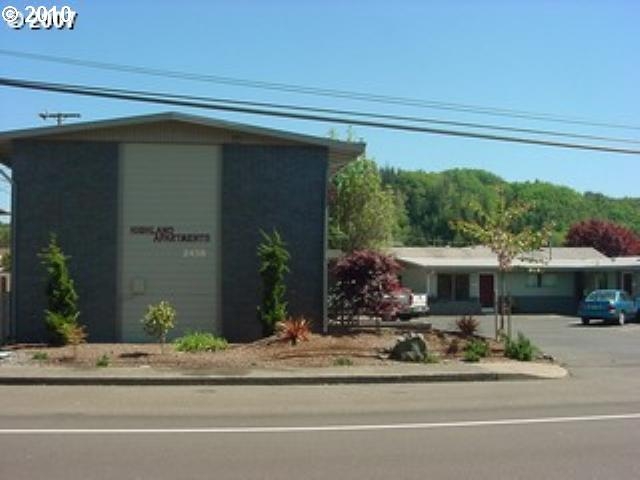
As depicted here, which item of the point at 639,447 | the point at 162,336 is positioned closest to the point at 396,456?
the point at 639,447

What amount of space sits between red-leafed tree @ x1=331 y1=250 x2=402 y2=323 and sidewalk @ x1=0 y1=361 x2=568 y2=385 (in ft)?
23.6

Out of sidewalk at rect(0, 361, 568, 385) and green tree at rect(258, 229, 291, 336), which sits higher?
green tree at rect(258, 229, 291, 336)

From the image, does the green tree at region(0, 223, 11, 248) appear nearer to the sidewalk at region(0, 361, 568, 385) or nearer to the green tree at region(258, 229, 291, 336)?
the green tree at region(258, 229, 291, 336)

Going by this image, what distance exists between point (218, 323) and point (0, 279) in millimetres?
5784

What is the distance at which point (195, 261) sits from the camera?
78.3 feet

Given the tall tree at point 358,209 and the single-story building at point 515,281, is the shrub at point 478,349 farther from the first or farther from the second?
the tall tree at point 358,209

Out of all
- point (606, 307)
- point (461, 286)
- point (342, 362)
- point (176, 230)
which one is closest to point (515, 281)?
point (461, 286)

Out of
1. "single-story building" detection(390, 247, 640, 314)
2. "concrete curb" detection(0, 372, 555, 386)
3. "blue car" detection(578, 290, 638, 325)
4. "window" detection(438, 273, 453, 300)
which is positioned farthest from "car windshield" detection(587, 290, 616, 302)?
"concrete curb" detection(0, 372, 555, 386)

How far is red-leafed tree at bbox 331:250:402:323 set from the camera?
1010 inches

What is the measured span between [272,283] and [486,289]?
105ft

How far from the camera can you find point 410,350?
64.3 feet

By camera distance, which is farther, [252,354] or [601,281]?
[601,281]

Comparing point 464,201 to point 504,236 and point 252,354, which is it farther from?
point 252,354

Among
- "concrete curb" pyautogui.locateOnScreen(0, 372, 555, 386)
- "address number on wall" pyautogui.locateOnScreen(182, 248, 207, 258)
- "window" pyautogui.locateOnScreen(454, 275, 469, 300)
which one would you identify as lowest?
"concrete curb" pyautogui.locateOnScreen(0, 372, 555, 386)
